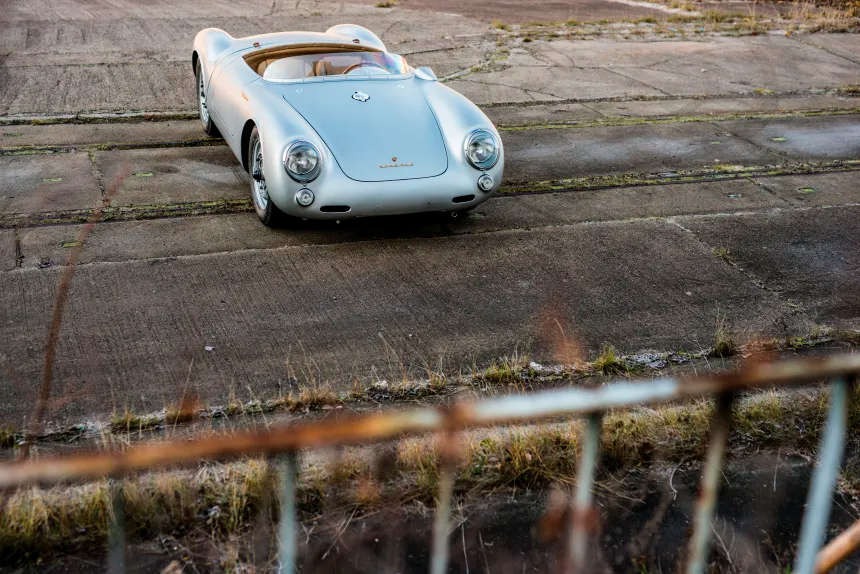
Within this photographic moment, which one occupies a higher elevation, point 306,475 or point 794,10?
point 794,10

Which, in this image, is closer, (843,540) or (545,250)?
(843,540)

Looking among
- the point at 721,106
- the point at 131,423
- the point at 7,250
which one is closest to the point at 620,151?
the point at 721,106

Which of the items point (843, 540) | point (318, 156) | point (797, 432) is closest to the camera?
point (843, 540)

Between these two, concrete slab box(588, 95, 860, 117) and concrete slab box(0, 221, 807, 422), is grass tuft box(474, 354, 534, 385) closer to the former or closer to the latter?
concrete slab box(0, 221, 807, 422)

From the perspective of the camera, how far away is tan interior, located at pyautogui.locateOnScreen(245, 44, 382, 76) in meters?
7.39

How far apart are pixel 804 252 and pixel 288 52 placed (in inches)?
169

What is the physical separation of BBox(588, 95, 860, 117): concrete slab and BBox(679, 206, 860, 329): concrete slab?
3345 millimetres

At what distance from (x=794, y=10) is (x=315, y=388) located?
54.9 feet

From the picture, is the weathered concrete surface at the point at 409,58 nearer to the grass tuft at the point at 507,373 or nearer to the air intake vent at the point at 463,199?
the air intake vent at the point at 463,199

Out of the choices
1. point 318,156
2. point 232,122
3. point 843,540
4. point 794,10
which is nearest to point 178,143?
point 232,122

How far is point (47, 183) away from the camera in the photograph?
7379 millimetres

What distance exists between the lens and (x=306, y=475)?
374cm

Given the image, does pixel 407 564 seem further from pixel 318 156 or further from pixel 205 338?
pixel 318 156

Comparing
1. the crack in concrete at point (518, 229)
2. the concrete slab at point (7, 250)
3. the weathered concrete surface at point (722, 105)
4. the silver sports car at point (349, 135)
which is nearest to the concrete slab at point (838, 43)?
the weathered concrete surface at point (722, 105)
